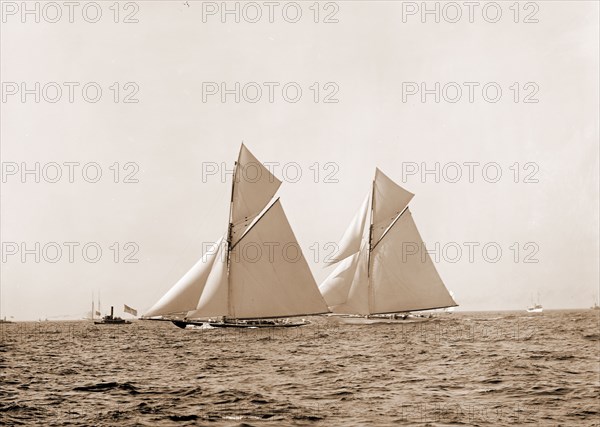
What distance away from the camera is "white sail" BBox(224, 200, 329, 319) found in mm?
60219

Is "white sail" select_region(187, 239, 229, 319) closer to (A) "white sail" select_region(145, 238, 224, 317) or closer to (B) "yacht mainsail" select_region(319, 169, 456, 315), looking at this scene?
(A) "white sail" select_region(145, 238, 224, 317)

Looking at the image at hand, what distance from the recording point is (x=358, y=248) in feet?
253

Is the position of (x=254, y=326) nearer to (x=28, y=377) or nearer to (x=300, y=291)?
(x=300, y=291)

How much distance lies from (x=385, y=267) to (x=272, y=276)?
22684mm

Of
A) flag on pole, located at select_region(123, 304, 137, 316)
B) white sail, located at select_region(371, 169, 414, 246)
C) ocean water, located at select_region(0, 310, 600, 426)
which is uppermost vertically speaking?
white sail, located at select_region(371, 169, 414, 246)

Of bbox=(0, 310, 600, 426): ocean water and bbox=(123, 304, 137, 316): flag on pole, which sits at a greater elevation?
bbox=(0, 310, 600, 426): ocean water

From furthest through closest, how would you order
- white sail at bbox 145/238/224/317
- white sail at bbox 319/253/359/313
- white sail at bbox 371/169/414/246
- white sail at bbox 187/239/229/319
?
white sail at bbox 371/169/414/246, white sail at bbox 319/253/359/313, white sail at bbox 187/239/229/319, white sail at bbox 145/238/224/317

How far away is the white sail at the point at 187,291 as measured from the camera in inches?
2269

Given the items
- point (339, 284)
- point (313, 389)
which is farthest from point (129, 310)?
point (313, 389)

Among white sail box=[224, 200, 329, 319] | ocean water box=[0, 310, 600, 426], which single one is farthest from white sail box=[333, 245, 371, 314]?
ocean water box=[0, 310, 600, 426]

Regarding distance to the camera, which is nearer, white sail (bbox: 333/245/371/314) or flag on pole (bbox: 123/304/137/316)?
white sail (bbox: 333/245/371/314)

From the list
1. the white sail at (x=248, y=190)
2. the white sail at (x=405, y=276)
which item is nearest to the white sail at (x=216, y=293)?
the white sail at (x=248, y=190)

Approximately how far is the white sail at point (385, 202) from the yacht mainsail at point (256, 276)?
69.4 feet

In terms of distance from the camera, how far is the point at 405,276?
78.0 m
